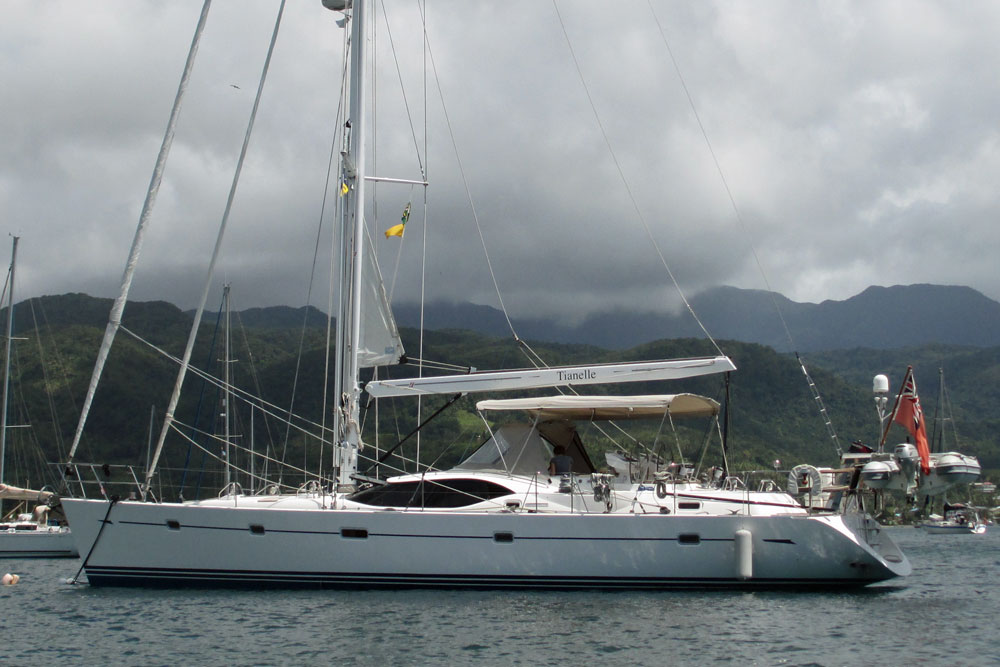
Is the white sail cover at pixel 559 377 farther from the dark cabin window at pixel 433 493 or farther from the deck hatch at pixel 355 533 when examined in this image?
the deck hatch at pixel 355 533

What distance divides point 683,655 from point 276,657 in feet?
16.8

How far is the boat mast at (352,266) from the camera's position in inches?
725

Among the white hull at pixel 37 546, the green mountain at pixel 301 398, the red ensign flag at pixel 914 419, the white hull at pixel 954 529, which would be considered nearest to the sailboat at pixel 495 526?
the red ensign flag at pixel 914 419

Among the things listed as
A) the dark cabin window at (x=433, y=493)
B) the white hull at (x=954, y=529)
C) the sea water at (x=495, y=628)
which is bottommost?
the white hull at (x=954, y=529)

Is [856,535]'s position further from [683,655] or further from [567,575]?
[683,655]

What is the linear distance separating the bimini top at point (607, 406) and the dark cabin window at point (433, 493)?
66.6 inches

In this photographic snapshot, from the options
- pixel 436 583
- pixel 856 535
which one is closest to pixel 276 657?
pixel 436 583

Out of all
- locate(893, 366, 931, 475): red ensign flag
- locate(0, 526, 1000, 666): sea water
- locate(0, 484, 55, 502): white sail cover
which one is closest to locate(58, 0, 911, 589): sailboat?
locate(0, 526, 1000, 666): sea water

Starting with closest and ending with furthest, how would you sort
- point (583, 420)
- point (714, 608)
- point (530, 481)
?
point (714, 608) → point (530, 481) → point (583, 420)

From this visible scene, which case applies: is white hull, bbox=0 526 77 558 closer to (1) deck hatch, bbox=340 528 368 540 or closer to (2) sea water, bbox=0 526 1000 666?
(2) sea water, bbox=0 526 1000 666

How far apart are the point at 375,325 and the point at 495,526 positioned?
15.1 ft

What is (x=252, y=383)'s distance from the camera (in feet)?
513

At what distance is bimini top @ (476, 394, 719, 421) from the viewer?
59.8 ft

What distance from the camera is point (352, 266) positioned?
61.3 feet
